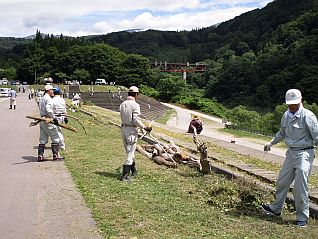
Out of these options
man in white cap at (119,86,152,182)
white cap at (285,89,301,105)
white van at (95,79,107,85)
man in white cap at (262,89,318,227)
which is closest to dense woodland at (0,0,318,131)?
white van at (95,79,107,85)

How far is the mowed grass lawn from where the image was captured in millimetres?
5871

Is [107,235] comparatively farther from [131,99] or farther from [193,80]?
[193,80]

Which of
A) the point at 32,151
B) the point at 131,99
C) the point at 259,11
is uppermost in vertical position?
the point at 259,11

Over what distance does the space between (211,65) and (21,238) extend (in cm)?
12851

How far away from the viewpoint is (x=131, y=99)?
9117 millimetres

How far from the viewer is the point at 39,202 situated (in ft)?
23.6

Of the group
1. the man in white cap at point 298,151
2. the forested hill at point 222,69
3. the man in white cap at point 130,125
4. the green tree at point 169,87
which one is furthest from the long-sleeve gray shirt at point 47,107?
the green tree at point 169,87

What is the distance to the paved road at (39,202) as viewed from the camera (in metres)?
5.82

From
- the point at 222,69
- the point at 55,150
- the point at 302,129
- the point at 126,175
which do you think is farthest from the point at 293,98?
the point at 222,69

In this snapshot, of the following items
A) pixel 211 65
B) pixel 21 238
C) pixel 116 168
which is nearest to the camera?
pixel 21 238

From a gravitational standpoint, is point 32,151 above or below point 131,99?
below

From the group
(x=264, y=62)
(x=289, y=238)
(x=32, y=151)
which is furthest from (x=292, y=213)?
(x=264, y=62)

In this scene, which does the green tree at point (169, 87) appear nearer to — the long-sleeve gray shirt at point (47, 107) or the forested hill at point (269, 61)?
the forested hill at point (269, 61)

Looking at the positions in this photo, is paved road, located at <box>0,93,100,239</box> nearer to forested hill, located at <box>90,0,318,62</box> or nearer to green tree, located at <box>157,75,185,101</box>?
green tree, located at <box>157,75,185,101</box>
